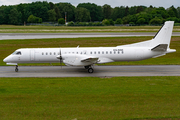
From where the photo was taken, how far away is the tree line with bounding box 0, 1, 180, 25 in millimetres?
119519

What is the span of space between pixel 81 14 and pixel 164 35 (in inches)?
5310

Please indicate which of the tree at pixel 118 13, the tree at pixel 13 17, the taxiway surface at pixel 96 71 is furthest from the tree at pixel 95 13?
the taxiway surface at pixel 96 71

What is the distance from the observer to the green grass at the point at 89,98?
40.0 feet

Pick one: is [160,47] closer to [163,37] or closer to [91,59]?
[163,37]

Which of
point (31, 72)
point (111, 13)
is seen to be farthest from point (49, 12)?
point (31, 72)

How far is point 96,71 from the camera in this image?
2445 cm

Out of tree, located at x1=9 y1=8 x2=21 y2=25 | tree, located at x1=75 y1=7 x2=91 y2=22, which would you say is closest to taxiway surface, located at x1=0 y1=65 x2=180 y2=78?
tree, located at x1=9 y1=8 x2=21 y2=25

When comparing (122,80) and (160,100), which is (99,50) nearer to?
(122,80)

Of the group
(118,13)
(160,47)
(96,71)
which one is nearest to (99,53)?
(96,71)

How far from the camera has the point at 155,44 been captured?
24828mm

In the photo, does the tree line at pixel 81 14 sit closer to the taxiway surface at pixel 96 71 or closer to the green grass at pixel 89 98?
the taxiway surface at pixel 96 71

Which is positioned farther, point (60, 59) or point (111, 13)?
point (111, 13)

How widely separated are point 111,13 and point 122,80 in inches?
6442

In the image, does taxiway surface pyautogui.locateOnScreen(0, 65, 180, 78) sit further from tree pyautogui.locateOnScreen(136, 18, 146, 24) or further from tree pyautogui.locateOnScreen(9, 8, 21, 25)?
tree pyautogui.locateOnScreen(9, 8, 21, 25)
